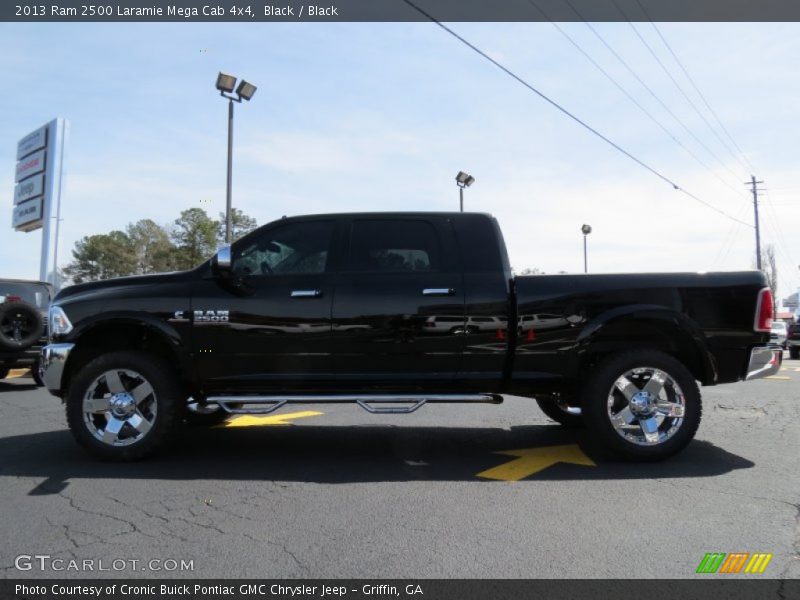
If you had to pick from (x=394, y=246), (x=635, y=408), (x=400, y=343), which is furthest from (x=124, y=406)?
(x=635, y=408)

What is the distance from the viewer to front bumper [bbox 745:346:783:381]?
17.2 feet

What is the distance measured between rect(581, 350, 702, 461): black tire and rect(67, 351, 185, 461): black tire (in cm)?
334

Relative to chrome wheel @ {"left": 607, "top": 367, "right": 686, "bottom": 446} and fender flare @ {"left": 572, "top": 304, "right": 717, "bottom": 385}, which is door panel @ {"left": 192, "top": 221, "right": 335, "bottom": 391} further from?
chrome wheel @ {"left": 607, "top": 367, "right": 686, "bottom": 446}

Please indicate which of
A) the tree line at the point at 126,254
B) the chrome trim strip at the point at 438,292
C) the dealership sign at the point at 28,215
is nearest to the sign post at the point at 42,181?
the dealership sign at the point at 28,215

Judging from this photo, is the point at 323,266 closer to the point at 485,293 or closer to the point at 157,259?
the point at 485,293

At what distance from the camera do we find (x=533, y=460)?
528 cm

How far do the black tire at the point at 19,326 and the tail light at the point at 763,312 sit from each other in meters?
9.70

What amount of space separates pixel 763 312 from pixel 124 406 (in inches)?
205

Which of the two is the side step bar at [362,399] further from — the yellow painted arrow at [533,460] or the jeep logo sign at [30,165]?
the jeep logo sign at [30,165]

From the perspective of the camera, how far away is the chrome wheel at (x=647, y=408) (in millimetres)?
5078

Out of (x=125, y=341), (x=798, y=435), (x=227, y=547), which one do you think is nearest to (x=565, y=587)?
(x=227, y=547)

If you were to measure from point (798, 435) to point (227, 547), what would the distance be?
5.61 metres

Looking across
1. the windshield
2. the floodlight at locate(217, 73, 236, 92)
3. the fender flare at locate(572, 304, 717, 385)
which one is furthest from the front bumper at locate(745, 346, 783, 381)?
the floodlight at locate(217, 73, 236, 92)

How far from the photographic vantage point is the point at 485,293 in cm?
520
